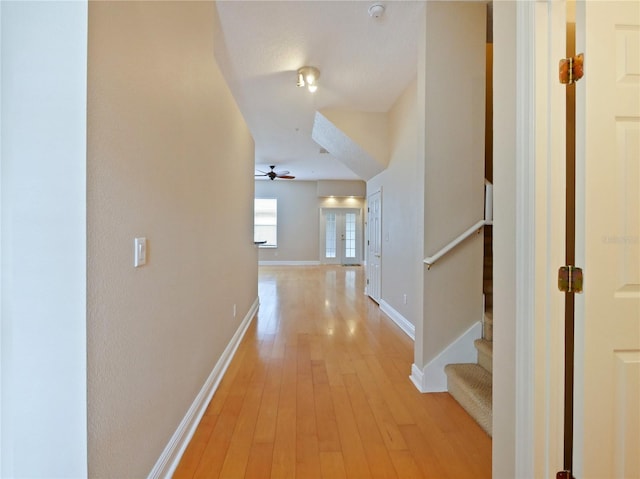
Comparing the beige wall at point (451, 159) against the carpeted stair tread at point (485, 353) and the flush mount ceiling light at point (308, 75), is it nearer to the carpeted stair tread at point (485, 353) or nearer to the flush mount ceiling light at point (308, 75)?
the carpeted stair tread at point (485, 353)

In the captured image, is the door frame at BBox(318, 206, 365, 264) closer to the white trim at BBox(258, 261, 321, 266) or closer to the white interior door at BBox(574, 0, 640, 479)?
the white trim at BBox(258, 261, 321, 266)

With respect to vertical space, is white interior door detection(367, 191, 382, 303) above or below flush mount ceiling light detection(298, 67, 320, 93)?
below

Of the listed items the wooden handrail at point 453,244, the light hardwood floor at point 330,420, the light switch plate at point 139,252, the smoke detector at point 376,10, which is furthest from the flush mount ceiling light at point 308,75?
the light hardwood floor at point 330,420

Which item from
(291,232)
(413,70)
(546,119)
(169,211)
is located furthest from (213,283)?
(291,232)

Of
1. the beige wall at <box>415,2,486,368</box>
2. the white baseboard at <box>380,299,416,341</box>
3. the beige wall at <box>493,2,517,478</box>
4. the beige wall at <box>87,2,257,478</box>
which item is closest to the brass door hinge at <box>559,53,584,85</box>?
the beige wall at <box>493,2,517,478</box>

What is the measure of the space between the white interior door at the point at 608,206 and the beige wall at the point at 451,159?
44.6 inches

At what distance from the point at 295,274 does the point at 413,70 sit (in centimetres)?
594

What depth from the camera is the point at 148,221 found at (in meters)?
1.15

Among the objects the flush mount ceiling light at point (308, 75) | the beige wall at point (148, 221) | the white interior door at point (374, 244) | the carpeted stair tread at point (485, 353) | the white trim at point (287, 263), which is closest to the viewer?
the beige wall at point (148, 221)

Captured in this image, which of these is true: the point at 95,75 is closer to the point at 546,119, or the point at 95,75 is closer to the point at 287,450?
the point at 546,119

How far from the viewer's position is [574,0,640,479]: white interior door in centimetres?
92

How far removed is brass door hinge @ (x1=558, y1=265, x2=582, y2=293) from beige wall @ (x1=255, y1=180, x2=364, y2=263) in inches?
358

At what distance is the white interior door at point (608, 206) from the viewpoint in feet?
3.02

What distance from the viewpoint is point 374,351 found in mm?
2756
